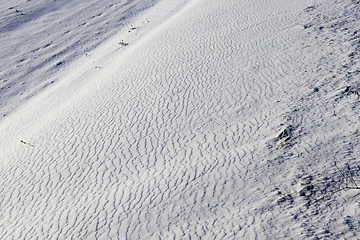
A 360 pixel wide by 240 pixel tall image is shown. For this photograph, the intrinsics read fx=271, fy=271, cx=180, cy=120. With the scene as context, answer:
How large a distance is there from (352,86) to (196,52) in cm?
388

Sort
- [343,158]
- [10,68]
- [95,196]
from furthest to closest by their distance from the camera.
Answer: [10,68] < [95,196] < [343,158]

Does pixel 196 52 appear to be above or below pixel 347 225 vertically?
above

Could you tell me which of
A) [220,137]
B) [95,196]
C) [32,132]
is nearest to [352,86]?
[220,137]

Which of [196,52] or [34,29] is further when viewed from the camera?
[34,29]

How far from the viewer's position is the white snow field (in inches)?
122

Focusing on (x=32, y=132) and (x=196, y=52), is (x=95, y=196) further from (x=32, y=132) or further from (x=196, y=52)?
(x=196, y=52)

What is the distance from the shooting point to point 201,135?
4.45m

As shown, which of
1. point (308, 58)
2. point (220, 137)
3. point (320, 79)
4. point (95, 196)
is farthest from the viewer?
point (308, 58)

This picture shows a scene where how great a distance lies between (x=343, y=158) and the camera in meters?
3.25

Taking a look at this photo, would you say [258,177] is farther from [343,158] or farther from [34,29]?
[34,29]

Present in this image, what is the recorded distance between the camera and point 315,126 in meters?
3.85

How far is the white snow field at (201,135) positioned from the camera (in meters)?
3.11

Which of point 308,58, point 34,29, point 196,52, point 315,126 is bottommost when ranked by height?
point 315,126

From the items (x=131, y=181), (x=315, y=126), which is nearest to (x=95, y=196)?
(x=131, y=181)
